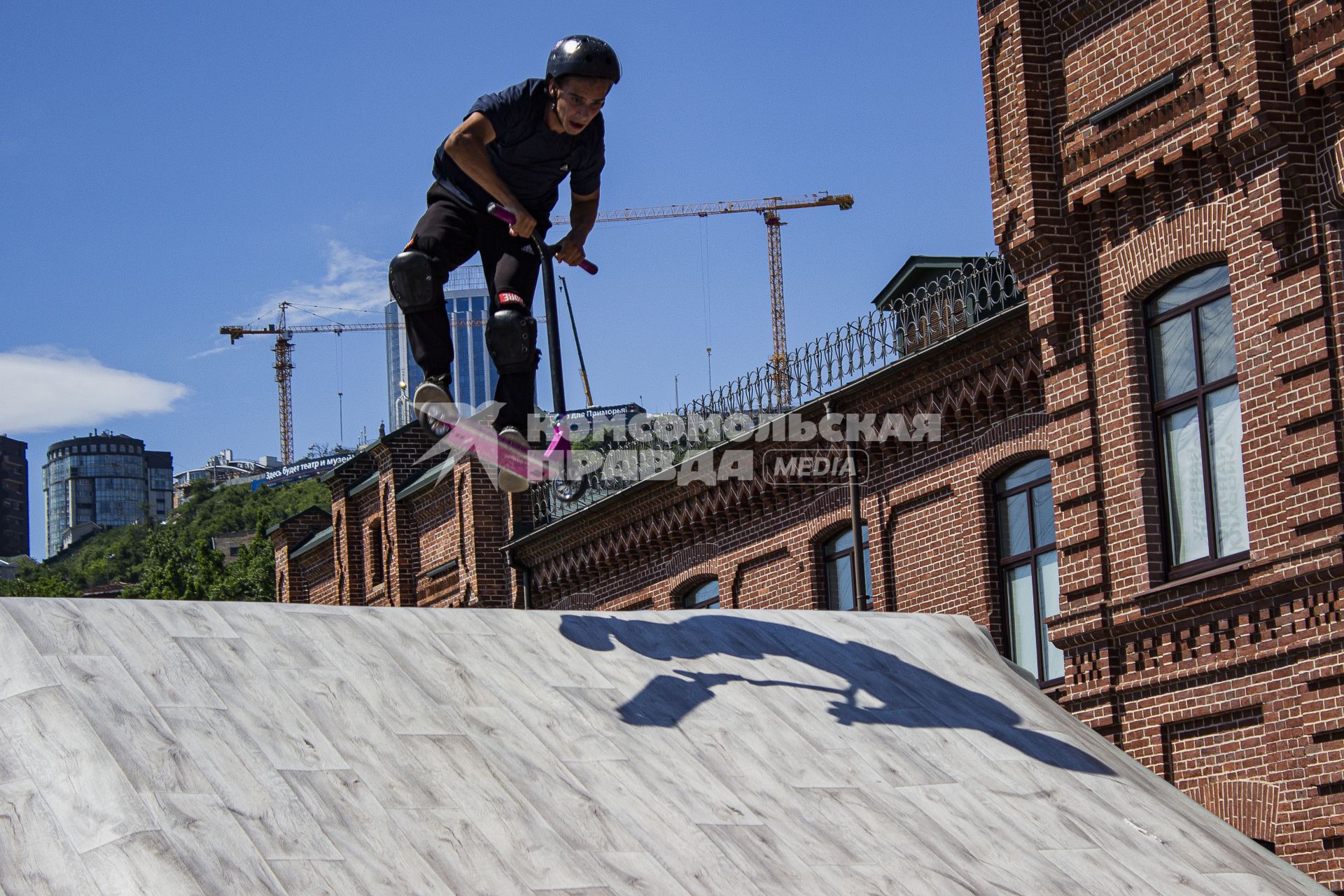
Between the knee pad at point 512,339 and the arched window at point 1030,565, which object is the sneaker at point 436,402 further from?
the arched window at point 1030,565

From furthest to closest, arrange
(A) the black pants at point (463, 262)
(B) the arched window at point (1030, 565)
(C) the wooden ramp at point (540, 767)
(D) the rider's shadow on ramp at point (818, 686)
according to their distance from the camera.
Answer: (B) the arched window at point (1030, 565) → (A) the black pants at point (463, 262) → (D) the rider's shadow on ramp at point (818, 686) → (C) the wooden ramp at point (540, 767)

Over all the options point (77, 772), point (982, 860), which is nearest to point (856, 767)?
point (982, 860)

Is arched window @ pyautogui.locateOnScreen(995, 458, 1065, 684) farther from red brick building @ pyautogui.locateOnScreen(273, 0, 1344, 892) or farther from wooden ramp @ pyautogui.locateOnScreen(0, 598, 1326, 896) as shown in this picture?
wooden ramp @ pyautogui.locateOnScreen(0, 598, 1326, 896)

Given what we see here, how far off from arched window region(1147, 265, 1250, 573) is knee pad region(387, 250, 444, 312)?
6355 millimetres

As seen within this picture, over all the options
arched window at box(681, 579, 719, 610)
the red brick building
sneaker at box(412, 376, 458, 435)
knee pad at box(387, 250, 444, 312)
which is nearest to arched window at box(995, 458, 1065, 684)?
the red brick building

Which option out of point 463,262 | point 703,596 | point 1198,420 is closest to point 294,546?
point 703,596

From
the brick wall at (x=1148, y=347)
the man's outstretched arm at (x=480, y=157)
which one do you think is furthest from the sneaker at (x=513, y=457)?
the brick wall at (x=1148, y=347)

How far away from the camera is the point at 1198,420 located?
13031 mm

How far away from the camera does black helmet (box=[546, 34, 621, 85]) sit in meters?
9.55

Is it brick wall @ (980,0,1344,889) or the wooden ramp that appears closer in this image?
the wooden ramp

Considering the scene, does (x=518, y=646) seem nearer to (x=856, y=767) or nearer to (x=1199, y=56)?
(x=856, y=767)

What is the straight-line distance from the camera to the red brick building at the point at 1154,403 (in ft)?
38.5

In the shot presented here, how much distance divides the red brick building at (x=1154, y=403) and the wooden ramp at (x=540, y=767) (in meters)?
2.59

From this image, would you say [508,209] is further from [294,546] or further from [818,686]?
[294,546]
